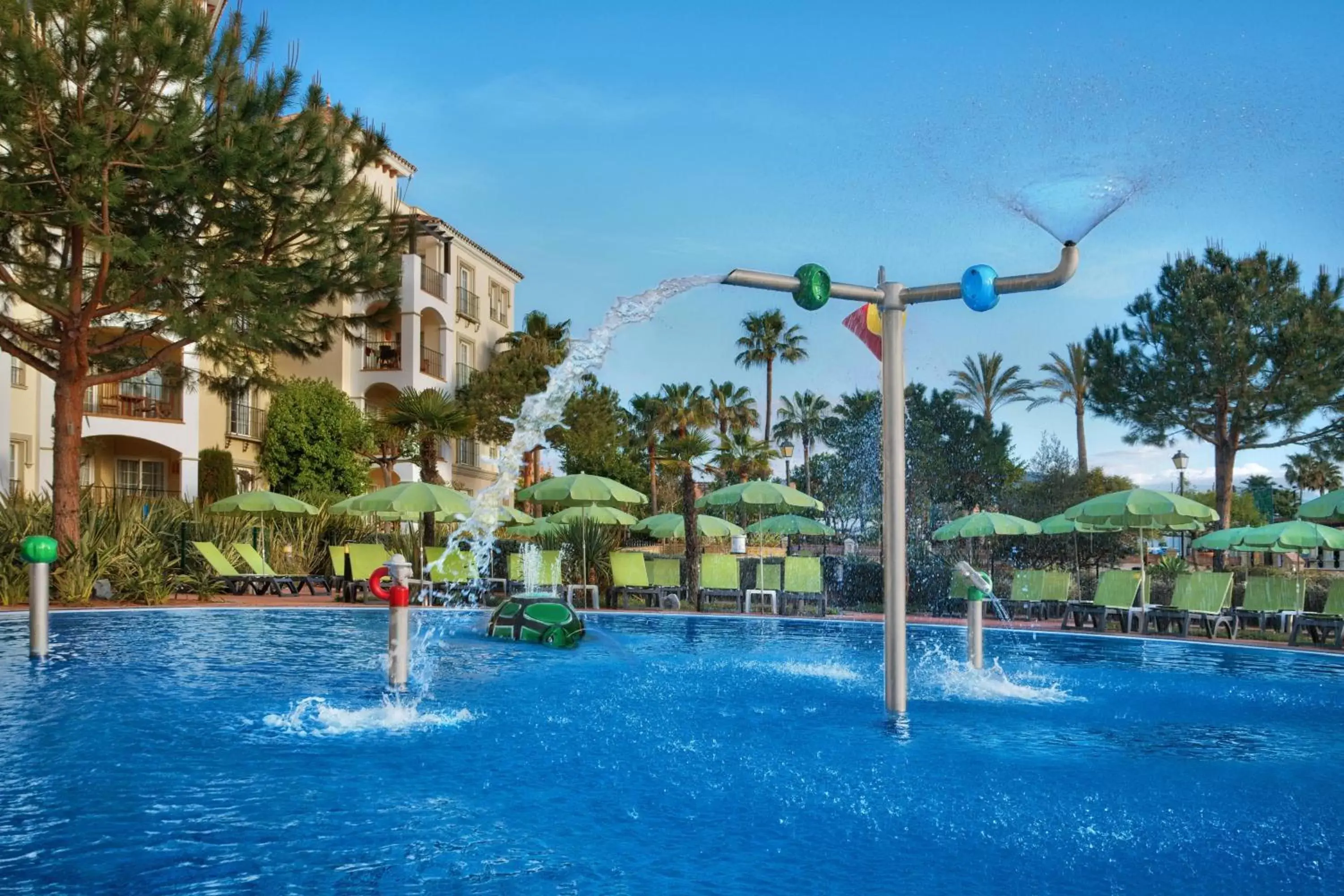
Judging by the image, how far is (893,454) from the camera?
24.5 feet

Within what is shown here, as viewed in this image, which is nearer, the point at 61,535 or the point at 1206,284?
the point at 61,535

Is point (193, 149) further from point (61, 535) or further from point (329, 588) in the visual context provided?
point (329, 588)

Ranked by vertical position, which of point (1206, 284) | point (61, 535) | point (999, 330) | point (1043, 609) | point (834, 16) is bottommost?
point (1043, 609)

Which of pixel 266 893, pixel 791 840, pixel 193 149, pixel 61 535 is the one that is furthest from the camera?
pixel 61 535

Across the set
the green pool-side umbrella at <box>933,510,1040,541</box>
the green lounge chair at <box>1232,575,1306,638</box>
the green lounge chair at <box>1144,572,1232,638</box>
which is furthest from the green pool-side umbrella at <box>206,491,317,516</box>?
the green lounge chair at <box>1232,575,1306,638</box>

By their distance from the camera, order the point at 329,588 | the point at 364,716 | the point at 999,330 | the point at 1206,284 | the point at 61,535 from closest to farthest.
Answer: the point at 364,716 < the point at 999,330 < the point at 61,535 < the point at 329,588 < the point at 1206,284

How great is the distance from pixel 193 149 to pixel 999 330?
1250 cm

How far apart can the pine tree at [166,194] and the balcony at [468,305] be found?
23.2 m

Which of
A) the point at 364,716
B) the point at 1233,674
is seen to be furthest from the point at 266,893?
the point at 1233,674

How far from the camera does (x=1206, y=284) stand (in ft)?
106

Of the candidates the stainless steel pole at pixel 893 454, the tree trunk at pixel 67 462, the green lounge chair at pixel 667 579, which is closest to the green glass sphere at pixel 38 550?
the stainless steel pole at pixel 893 454

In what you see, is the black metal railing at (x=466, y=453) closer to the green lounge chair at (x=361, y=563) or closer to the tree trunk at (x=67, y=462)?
the green lounge chair at (x=361, y=563)

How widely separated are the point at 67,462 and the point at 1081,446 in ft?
133

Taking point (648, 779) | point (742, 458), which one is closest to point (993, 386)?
point (742, 458)
